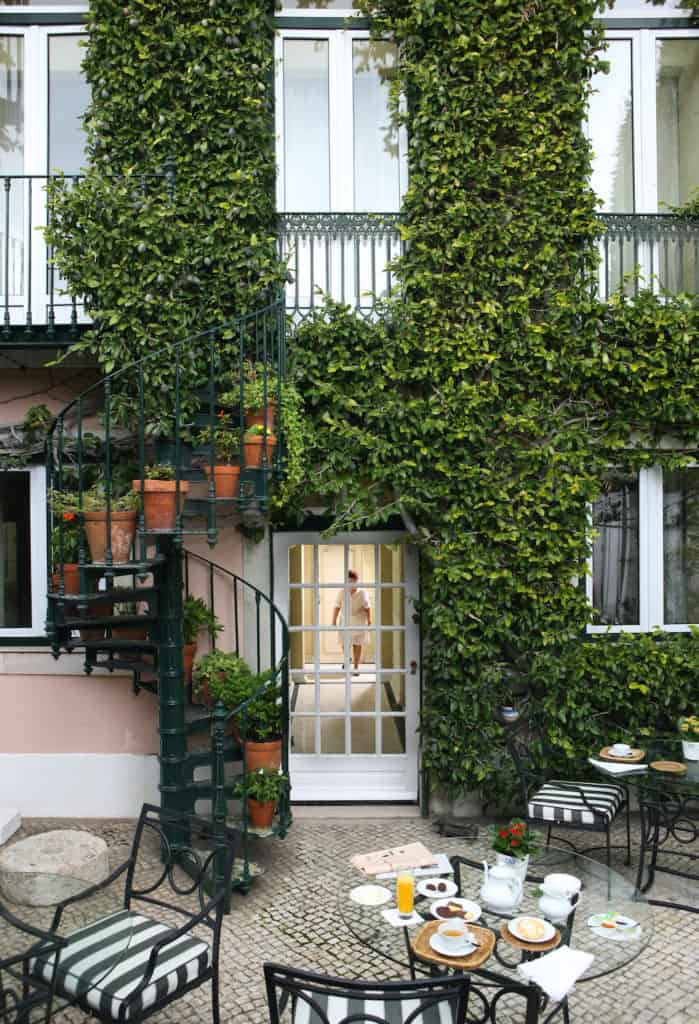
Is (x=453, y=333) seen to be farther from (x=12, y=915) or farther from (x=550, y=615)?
(x=12, y=915)

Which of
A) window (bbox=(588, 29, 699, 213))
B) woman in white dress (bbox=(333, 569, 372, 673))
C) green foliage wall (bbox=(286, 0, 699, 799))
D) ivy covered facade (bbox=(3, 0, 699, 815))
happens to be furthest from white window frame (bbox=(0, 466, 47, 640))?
window (bbox=(588, 29, 699, 213))

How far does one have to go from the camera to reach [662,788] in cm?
458

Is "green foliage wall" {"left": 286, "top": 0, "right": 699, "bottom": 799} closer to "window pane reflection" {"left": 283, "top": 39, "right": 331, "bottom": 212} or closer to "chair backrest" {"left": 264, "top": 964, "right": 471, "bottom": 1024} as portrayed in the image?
"window pane reflection" {"left": 283, "top": 39, "right": 331, "bottom": 212}

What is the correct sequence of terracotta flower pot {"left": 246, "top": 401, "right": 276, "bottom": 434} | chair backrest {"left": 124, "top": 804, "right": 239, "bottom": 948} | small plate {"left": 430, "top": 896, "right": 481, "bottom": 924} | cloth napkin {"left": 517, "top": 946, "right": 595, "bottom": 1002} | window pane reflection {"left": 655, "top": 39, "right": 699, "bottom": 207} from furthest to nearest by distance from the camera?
1. window pane reflection {"left": 655, "top": 39, "right": 699, "bottom": 207}
2. terracotta flower pot {"left": 246, "top": 401, "right": 276, "bottom": 434}
3. chair backrest {"left": 124, "top": 804, "right": 239, "bottom": 948}
4. small plate {"left": 430, "top": 896, "right": 481, "bottom": 924}
5. cloth napkin {"left": 517, "top": 946, "right": 595, "bottom": 1002}

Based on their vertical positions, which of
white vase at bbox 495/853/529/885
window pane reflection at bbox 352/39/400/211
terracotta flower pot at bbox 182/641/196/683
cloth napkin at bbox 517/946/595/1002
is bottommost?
cloth napkin at bbox 517/946/595/1002

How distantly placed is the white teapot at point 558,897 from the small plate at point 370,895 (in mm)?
606

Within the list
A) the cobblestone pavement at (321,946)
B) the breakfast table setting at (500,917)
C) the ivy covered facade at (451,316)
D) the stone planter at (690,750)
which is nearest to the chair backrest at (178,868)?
the cobblestone pavement at (321,946)

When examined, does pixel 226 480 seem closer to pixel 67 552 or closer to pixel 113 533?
pixel 113 533

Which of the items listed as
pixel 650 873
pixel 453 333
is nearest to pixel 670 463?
pixel 453 333

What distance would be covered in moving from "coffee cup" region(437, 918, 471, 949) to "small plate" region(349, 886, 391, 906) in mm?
332

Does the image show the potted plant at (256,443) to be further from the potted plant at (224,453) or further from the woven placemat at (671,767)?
the woven placemat at (671,767)

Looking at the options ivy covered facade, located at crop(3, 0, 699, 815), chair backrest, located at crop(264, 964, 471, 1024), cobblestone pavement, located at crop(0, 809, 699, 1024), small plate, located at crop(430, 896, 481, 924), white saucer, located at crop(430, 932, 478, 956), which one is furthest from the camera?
ivy covered facade, located at crop(3, 0, 699, 815)

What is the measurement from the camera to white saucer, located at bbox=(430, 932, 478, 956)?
9.32 ft

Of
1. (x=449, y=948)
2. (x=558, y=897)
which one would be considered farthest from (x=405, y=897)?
(x=558, y=897)
